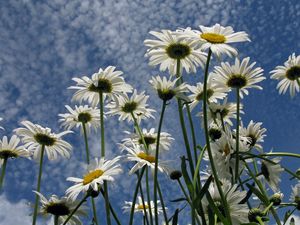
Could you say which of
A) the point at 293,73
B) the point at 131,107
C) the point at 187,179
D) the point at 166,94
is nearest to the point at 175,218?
the point at 187,179

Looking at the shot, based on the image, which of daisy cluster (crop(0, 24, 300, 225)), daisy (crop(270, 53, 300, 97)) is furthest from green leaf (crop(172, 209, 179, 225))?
daisy (crop(270, 53, 300, 97))

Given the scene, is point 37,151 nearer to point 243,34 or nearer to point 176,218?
point 176,218

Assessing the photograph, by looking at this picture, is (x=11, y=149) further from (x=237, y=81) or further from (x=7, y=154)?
(x=237, y=81)

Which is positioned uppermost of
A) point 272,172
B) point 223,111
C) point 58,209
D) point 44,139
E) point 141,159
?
point 223,111

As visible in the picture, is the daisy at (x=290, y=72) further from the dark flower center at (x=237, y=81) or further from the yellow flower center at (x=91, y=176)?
the yellow flower center at (x=91, y=176)

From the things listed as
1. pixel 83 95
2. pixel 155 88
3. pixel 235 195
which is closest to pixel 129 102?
pixel 83 95

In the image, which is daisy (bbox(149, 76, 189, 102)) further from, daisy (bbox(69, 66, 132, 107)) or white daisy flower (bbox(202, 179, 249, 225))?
white daisy flower (bbox(202, 179, 249, 225))

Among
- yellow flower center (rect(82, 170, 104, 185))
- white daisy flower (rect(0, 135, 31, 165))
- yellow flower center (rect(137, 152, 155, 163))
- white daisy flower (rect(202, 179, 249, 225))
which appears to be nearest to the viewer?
white daisy flower (rect(202, 179, 249, 225))
